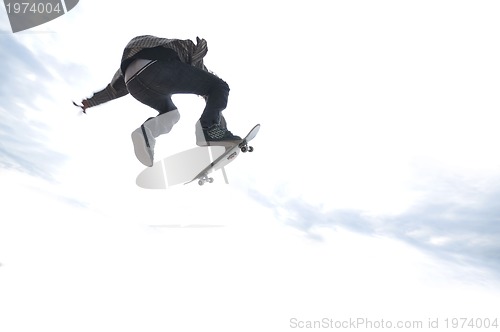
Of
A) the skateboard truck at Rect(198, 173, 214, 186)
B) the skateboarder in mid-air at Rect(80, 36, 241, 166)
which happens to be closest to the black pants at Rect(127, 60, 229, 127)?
the skateboarder in mid-air at Rect(80, 36, 241, 166)

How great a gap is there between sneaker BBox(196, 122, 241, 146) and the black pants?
0.09 metres

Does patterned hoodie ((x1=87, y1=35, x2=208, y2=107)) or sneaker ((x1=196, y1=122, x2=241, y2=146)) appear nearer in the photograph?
patterned hoodie ((x1=87, y1=35, x2=208, y2=107))

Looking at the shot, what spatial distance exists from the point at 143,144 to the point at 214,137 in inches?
39.4

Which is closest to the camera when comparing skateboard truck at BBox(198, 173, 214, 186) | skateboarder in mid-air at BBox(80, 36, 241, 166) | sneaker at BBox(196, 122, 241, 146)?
skateboarder in mid-air at BBox(80, 36, 241, 166)

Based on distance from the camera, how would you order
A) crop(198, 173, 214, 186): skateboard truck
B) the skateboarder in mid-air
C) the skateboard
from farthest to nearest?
crop(198, 173, 214, 186): skateboard truck
the skateboard
the skateboarder in mid-air

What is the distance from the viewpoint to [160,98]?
4.80m

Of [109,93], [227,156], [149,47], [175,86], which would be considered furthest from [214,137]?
[109,93]

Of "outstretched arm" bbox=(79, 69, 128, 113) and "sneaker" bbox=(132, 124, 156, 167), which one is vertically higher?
"outstretched arm" bbox=(79, 69, 128, 113)

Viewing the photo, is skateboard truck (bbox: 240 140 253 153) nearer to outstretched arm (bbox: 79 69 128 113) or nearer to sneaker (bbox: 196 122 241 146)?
sneaker (bbox: 196 122 241 146)

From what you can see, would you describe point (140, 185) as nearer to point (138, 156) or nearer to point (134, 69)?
point (138, 156)

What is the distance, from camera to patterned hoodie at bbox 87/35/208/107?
14.3 ft

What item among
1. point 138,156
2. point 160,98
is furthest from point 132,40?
point 138,156

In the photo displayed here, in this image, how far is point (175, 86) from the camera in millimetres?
4496

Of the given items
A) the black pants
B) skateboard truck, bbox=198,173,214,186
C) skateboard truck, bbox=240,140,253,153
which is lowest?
skateboard truck, bbox=198,173,214,186
